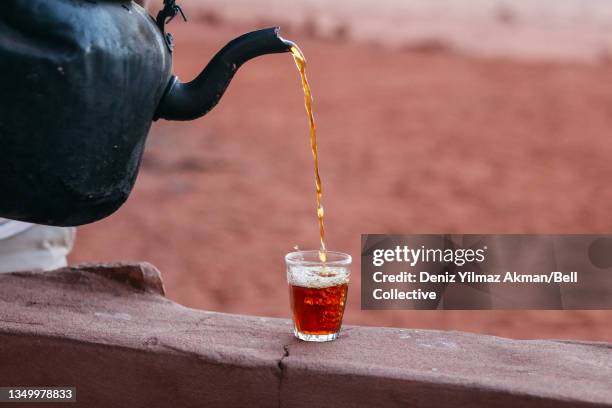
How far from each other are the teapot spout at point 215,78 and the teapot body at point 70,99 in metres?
0.08

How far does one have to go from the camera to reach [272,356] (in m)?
1.86

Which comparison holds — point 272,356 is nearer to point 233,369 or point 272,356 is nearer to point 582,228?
point 233,369

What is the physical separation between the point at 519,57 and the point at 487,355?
14.5 metres

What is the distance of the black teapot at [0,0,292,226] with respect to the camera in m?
1.57

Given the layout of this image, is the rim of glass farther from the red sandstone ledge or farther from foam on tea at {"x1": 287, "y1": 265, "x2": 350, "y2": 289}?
the red sandstone ledge

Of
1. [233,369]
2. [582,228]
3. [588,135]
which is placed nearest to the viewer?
[233,369]

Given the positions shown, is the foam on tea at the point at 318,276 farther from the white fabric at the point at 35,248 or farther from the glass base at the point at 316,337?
→ the white fabric at the point at 35,248

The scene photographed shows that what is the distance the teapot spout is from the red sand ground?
3.19 m

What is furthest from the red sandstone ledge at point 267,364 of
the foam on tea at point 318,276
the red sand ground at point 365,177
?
the red sand ground at point 365,177

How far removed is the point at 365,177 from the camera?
8164 millimetres

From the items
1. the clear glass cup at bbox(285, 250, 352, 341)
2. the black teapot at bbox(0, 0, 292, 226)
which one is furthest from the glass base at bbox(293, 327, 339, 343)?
the black teapot at bbox(0, 0, 292, 226)

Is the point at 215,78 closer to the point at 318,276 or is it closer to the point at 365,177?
the point at 318,276

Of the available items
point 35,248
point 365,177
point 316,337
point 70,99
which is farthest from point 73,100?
point 365,177

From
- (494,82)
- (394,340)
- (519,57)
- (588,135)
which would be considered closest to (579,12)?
(519,57)
